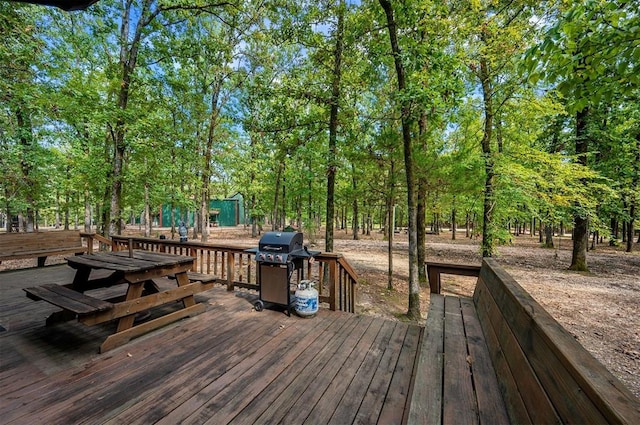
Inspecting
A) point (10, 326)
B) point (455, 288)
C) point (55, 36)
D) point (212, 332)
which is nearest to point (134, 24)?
point (55, 36)

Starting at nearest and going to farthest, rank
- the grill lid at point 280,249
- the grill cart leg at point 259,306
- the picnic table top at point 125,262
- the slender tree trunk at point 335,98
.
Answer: the picnic table top at point 125,262 → the grill lid at point 280,249 → the grill cart leg at point 259,306 → the slender tree trunk at point 335,98

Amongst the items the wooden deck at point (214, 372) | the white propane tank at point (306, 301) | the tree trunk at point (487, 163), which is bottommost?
the wooden deck at point (214, 372)

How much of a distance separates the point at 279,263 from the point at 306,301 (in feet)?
1.99

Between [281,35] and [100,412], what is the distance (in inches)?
269

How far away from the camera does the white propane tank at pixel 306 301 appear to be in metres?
3.36

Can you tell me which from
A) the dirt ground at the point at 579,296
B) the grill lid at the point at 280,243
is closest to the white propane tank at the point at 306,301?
the grill lid at the point at 280,243

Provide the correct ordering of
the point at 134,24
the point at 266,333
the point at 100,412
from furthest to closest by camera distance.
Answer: the point at 134,24, the point at 266,333, the point at 100,412

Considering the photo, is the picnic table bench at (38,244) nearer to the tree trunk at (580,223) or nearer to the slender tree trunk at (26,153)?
the slender tree trunk at (26,153)

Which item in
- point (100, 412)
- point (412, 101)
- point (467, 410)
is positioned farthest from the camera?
point (412, 101)

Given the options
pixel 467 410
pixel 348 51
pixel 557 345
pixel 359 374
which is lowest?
pixel 359 374

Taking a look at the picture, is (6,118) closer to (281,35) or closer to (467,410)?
(281,35)

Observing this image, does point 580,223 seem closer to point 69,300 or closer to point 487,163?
point 487,163

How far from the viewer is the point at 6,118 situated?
8523 millimetres

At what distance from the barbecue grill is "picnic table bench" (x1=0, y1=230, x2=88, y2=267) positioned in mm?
5352
